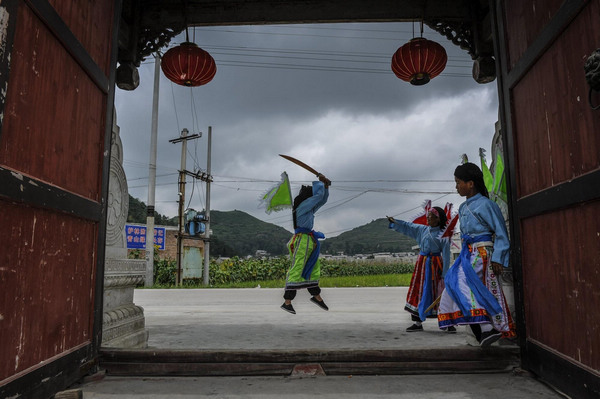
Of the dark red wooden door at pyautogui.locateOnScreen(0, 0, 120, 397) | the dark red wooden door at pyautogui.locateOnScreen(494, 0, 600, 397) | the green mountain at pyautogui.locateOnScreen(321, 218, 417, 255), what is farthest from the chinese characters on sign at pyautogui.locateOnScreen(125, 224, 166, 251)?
the green mountain at pyautogui.locateOnScreen(321, 218, 417, 255)

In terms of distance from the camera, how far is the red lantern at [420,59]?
14.1ft

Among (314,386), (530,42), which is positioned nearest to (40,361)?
(314,386)

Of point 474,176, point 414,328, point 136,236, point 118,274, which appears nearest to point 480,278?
point 474,176

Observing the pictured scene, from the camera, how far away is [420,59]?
4.29 meters

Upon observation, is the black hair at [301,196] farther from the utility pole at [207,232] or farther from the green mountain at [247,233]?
the green mountain at [247,233]

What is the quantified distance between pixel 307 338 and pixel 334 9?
123 inches

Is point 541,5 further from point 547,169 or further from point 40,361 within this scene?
point 40,361

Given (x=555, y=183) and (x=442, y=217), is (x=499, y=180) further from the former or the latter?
(x=442, y=217)

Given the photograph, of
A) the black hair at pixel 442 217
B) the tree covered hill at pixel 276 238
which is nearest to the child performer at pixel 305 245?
the black hair at pixel 442 217

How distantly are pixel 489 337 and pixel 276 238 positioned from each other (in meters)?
63.7

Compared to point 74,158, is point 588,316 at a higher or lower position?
lower

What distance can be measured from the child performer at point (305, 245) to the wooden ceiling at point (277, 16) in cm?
173

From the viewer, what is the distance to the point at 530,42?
2.63m

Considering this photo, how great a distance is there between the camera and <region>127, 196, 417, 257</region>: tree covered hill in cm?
6319
